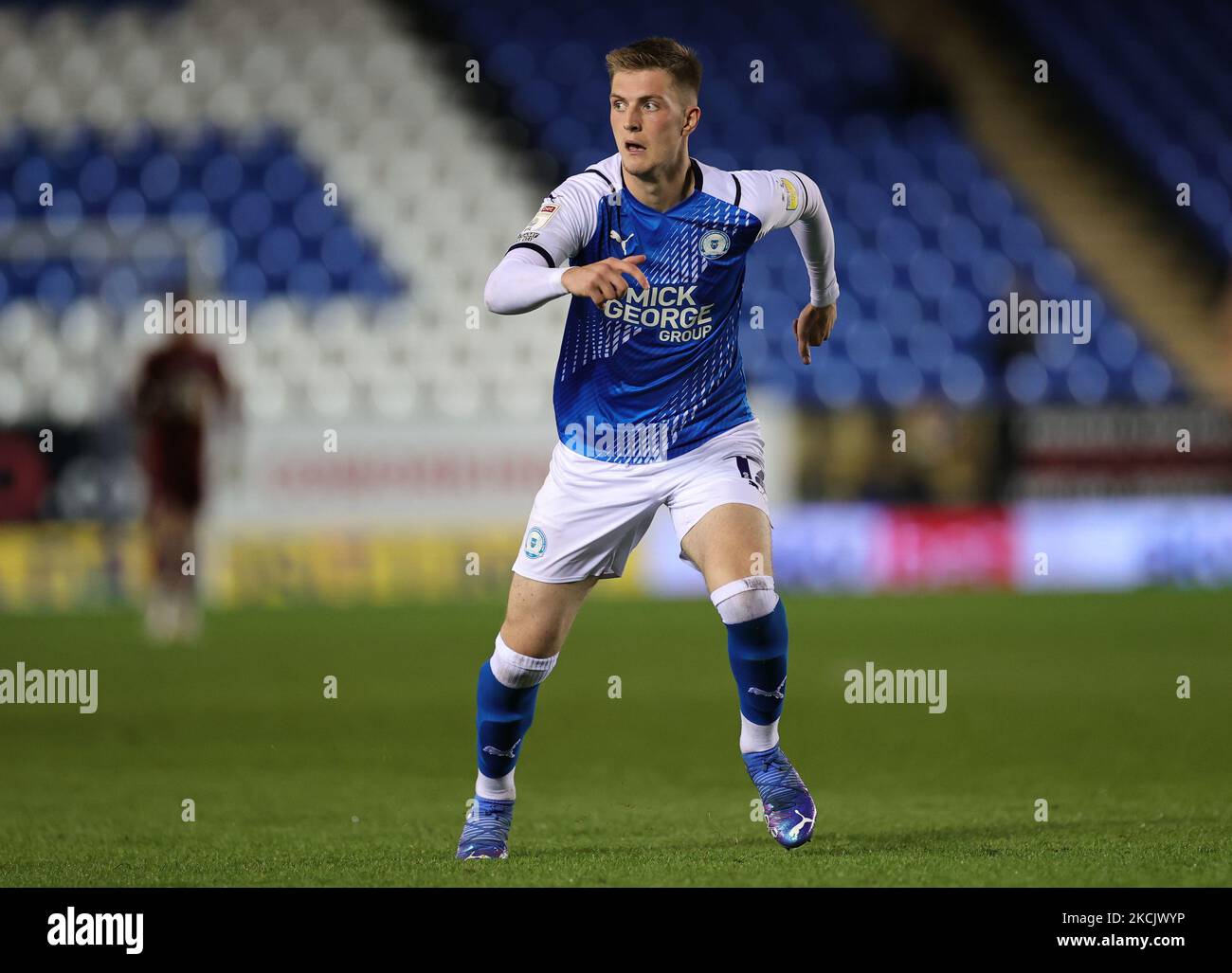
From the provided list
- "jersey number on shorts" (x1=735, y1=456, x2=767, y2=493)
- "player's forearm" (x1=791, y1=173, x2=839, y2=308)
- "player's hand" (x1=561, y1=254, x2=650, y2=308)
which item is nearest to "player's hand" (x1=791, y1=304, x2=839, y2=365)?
"player's forearm" (x1=791, y1=173, x2=839, y2=308)

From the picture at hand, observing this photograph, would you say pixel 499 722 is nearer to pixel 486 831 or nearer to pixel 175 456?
pixel 486 831

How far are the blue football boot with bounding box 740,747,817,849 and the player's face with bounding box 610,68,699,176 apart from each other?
5.58 ft

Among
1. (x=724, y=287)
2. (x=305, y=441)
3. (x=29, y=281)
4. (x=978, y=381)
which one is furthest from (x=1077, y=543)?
(x=724, y=287)

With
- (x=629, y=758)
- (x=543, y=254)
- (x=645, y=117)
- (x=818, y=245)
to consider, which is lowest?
(x=629, y=758)

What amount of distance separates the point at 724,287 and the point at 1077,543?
12634 millimetres

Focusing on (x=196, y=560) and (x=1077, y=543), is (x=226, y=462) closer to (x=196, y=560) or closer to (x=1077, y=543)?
(x=196, y=560)

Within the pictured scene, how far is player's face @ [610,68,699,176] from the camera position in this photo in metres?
5.02

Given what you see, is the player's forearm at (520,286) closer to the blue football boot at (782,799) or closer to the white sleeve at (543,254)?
the white sleeve at (543,254)

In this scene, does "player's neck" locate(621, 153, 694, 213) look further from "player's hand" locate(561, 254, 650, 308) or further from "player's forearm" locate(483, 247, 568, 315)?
"player's hand" locate(561, 254, 650, 308)

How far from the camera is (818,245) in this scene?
5.68m

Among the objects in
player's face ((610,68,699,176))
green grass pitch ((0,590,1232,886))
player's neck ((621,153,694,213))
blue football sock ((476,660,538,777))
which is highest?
player's face ((610,68,699,176))

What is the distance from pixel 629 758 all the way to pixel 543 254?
3301 mm

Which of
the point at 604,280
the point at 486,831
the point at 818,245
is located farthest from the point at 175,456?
the point at 604,280

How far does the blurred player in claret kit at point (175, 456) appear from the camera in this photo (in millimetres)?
13094
